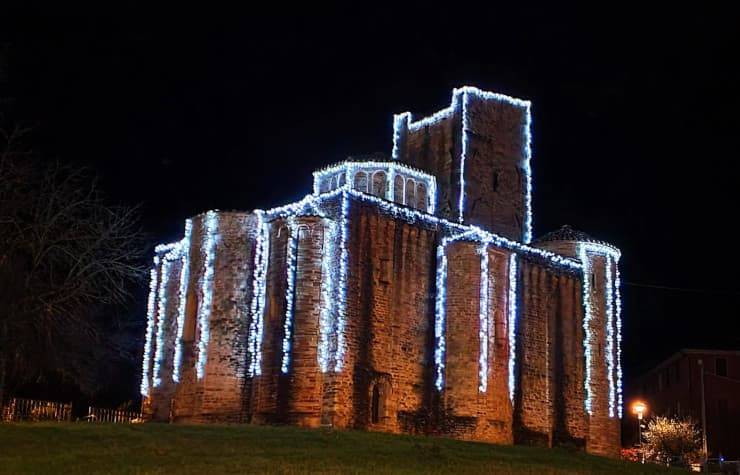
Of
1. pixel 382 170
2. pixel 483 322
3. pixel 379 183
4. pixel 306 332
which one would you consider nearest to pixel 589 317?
pixel 483 322

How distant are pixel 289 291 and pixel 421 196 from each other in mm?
9658

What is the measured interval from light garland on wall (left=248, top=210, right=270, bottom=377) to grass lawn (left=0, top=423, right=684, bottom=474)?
6.32 meters

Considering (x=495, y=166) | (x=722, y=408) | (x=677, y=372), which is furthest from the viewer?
(x=677, y=372)

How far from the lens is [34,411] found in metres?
34.0

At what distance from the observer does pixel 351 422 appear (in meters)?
31.6

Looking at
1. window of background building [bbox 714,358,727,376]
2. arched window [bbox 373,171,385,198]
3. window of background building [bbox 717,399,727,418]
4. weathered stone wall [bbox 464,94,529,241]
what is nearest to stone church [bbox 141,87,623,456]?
arched window [bbox 373,171,385,198]

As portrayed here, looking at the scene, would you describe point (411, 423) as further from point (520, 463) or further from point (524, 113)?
point (524, 113)

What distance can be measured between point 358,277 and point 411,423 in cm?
545

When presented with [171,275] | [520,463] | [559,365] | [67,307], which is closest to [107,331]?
[171,275]

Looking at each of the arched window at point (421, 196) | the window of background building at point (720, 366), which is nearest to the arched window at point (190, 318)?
the arched window at point (421, 196)

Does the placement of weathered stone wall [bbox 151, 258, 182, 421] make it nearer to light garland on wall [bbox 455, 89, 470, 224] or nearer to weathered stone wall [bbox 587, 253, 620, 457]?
light garland on wall [bbox 455, 89, 470, 224]

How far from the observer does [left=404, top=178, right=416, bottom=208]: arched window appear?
39906mm

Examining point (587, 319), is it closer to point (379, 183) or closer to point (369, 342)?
point (379, 183)

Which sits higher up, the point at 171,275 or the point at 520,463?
the point at 171,275
